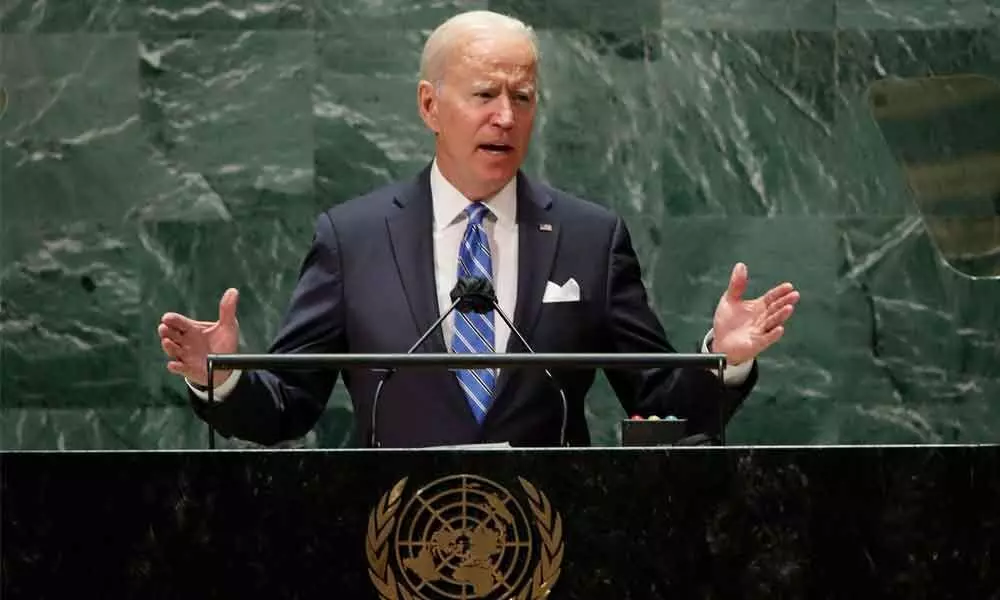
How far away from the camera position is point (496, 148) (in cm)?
414

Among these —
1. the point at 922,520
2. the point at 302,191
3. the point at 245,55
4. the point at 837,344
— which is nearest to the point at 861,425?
the point at 837,344

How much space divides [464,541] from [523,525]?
0.30ft

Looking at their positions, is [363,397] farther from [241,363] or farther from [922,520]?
[922,520]

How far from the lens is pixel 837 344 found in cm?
557

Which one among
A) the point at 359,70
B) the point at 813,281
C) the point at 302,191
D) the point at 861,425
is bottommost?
the point at 861,425

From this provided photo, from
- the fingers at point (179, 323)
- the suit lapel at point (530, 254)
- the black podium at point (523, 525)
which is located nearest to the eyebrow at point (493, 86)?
the suit lapel at point (530, 254)

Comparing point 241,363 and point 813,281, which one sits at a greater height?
point 241,363

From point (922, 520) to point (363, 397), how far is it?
5.51 ft

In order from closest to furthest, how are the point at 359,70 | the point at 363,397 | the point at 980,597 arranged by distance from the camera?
1. the point at 980,597
2. the point at 363,397
3. the point at 359,70

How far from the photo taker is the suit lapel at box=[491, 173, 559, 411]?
400cm

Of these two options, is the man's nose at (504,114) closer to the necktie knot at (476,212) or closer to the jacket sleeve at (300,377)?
the necktie knot at (476,212)

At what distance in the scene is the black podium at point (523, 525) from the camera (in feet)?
8.66

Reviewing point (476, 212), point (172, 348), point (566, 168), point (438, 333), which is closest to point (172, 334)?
point (172, 348)

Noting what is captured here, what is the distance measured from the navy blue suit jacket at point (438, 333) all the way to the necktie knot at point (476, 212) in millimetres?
90
